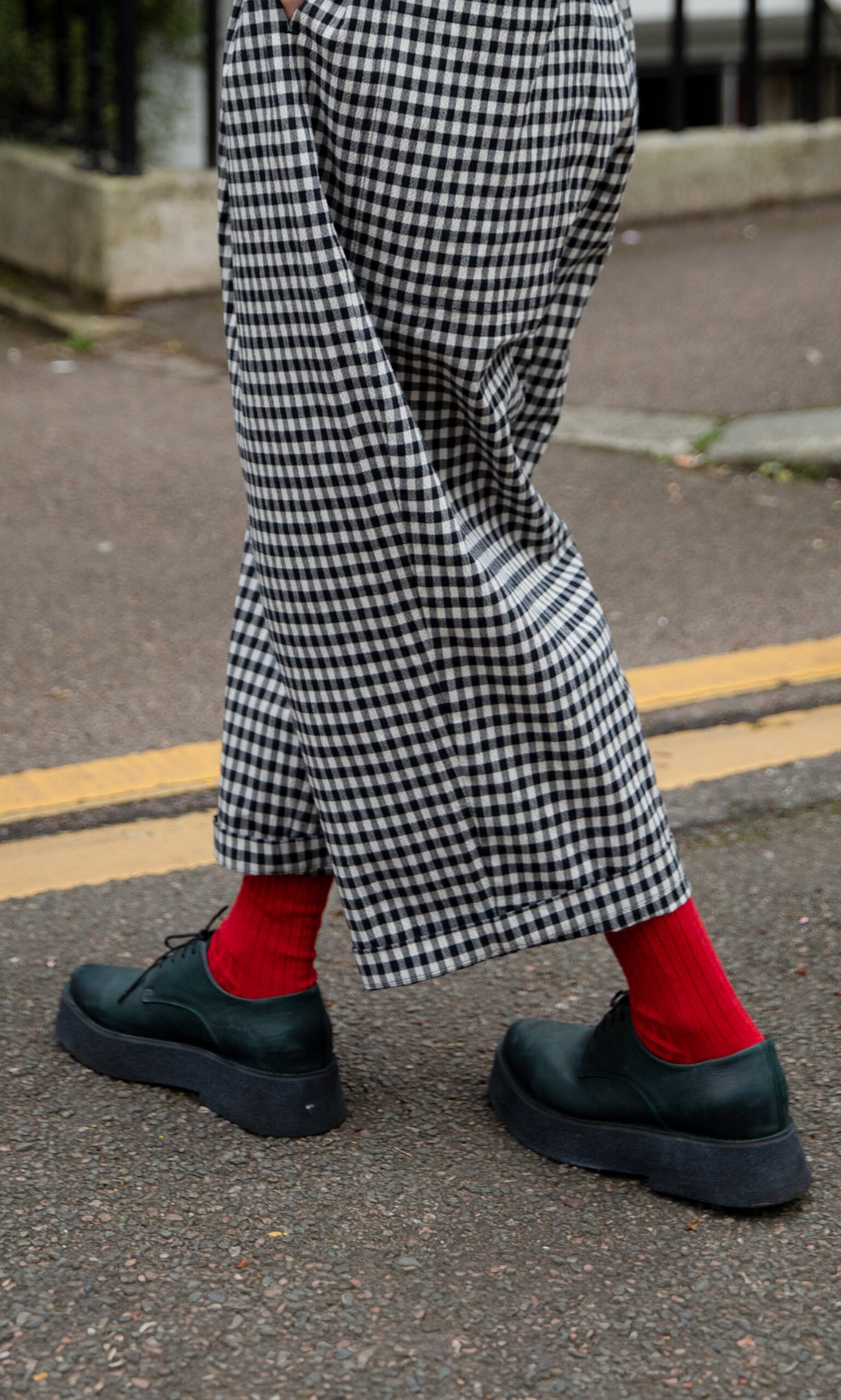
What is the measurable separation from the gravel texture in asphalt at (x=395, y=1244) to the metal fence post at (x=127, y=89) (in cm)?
519

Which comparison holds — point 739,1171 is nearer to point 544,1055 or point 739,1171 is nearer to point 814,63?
point 544,1055

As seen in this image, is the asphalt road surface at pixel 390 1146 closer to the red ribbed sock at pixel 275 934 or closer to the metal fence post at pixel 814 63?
the red ribbed sock at pixel 275 934

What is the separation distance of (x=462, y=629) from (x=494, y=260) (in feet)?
1.23

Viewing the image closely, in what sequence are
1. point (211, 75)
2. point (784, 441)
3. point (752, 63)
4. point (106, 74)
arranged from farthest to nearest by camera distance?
point (752, 63) < point (106, 74) < point (211, 75) < point (784, 441)

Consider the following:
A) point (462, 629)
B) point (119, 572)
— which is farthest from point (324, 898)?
point (119, 572)

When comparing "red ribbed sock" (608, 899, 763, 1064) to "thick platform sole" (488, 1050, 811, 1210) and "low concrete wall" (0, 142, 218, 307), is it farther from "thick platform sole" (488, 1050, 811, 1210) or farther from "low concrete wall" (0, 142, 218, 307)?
"low concrete wall" (0, 142, 218, 307)

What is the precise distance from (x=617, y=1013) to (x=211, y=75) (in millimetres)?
5866

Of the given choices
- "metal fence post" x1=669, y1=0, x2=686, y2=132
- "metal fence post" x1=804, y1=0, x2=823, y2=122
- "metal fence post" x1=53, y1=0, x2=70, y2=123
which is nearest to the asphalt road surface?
"metal fence post" x1=53, y1=0, x2=70, y2=123

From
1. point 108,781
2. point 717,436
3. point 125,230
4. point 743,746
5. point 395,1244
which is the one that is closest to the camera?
point 395,1244

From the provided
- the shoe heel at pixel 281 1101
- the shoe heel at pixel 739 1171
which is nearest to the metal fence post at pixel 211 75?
the shoe heel at pixel 281 1101

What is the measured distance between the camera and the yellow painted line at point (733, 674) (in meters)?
3.33

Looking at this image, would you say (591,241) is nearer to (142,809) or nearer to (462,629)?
(462,629)

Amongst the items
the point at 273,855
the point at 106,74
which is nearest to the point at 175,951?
the point at 273,855

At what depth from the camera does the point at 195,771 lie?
298cm
